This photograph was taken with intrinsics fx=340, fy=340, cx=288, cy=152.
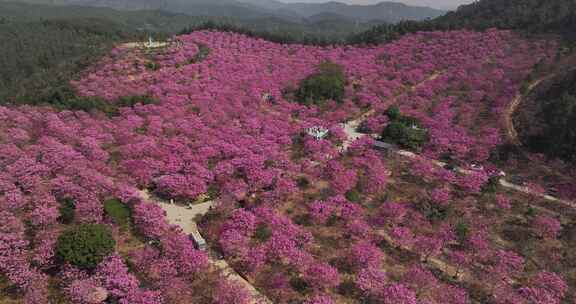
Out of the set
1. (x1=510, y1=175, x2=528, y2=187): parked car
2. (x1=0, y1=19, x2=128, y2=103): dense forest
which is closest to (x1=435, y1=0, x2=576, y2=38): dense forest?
(x1=510, y1=175, x2=528, y2=187): parked car

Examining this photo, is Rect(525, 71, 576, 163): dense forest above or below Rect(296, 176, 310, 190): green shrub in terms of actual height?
above

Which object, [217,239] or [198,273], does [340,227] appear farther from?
[198,273]

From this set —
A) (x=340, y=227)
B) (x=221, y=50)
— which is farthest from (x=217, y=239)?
(x=221, y=50)

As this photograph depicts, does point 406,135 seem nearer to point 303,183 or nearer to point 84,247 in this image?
point 303,183

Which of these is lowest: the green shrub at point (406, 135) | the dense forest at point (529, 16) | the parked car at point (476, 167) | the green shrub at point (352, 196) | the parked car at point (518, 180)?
the green shrub at point (352, 196)

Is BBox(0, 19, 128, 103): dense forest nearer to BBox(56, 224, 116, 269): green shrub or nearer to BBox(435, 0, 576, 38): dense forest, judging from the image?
BBox(56, 224, 116, 269): green shrub

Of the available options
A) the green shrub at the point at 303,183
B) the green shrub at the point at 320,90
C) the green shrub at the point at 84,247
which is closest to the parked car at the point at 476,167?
the green shrub at the point at 303,183

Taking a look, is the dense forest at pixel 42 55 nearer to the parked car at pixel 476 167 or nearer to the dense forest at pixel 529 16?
the parked car at pixel 476 167
